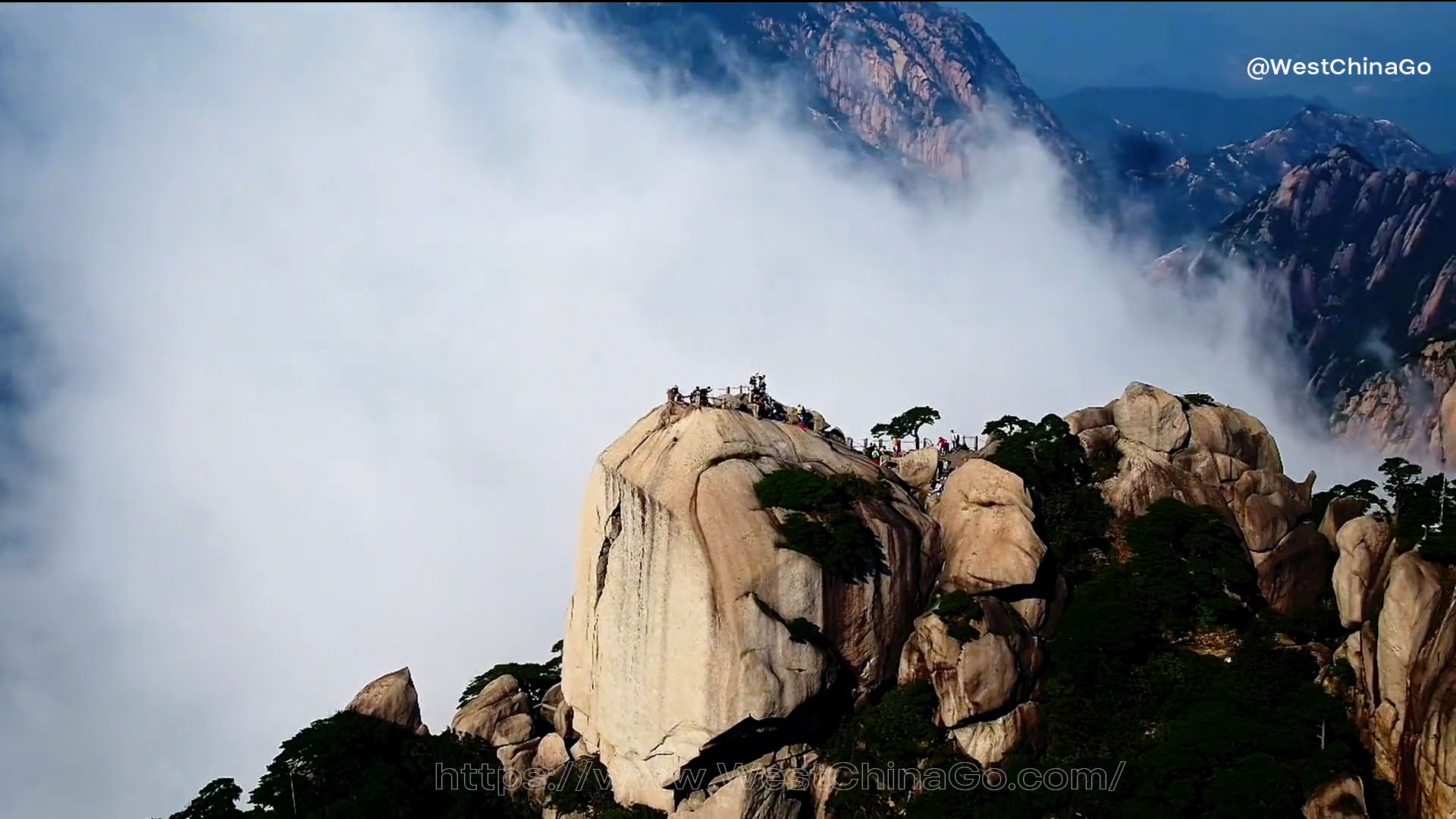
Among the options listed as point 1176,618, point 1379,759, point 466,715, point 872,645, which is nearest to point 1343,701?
point 1379,759

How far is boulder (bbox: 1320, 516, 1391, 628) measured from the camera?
48531 mm

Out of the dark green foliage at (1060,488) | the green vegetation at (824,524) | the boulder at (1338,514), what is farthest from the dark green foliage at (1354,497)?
the green vegetation at (824,524)

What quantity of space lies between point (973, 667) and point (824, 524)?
718 cm

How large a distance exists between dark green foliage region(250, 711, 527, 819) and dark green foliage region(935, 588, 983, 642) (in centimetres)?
1708

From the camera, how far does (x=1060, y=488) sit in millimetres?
56531

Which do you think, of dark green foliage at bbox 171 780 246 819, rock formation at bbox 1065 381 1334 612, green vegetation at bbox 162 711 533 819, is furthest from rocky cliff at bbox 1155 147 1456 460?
dark green foliage at bbox 171 780 246 819

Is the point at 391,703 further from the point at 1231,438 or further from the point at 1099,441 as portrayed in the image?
the point at 1231,438

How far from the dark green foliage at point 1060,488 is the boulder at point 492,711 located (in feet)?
72.5

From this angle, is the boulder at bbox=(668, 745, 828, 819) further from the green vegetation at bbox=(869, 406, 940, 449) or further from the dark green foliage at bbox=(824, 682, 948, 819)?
the green vegetation at bbox=(869, 406, 940, 449)

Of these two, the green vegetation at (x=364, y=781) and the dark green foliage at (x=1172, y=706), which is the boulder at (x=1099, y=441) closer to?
the dark green foliage at (x=1172, y=706)

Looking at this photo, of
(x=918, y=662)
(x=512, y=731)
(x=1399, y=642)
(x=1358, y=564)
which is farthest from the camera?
(x=512, y=731)

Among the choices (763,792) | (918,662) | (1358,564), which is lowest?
(763,792)

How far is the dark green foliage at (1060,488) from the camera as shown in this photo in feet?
178

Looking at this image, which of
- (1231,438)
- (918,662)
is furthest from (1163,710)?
(1231,438)
